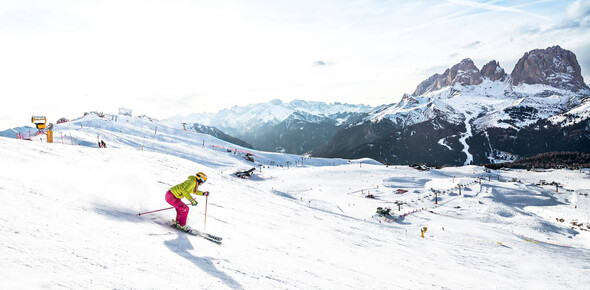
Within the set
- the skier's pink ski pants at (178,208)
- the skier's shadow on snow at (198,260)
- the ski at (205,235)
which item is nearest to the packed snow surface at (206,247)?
the skier's shadow on snow at (198,260)

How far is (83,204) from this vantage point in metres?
11.5

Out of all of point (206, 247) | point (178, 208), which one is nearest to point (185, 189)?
point (178, 208)

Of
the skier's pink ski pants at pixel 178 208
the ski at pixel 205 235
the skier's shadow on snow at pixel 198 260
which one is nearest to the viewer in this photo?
the skier's shadow on snow at pixel 198 260

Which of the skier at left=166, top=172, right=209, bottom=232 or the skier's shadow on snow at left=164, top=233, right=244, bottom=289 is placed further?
the skier at left=166, top=172, right=209, bottom=232

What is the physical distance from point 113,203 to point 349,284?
9.63 meters

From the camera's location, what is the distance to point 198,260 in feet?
30.8

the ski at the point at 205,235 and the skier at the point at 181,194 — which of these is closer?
the ski at the point at 205,235

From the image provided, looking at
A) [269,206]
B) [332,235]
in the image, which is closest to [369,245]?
[332,235]

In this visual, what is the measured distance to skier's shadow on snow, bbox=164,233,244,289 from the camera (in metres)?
8.48

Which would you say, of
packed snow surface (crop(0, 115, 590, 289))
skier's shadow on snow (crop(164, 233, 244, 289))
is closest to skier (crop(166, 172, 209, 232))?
packed snow surface (crop(0, 115, 590, 289))

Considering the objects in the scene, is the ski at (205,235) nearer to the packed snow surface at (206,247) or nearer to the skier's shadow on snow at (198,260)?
the packed snow surface at (206,247)

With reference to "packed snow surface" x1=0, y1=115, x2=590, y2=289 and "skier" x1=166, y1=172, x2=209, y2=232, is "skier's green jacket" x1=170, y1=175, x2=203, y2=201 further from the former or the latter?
"packed snow surface" x1=0, y1=115, x2=590, y2=289

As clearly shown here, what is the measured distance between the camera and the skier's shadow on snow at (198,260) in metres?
8.48

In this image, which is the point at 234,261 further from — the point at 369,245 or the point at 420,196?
the point at 420,196
